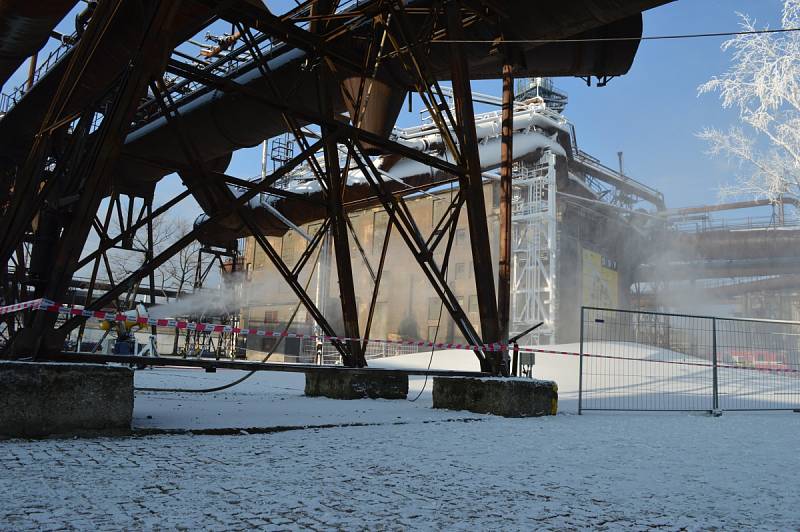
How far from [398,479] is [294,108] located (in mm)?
5200

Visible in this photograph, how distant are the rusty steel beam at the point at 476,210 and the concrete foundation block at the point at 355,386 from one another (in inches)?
68.8

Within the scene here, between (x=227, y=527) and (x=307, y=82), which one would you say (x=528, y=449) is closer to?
(x=227, y=527)

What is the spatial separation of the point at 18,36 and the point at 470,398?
897 centimetres

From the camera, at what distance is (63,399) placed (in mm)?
4395

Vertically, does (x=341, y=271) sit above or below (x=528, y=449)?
above

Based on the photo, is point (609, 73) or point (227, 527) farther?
point (609, 73)

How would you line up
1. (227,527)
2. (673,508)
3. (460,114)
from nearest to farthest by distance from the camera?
1. (227,527)
2. (673,508)
3. (460,114)

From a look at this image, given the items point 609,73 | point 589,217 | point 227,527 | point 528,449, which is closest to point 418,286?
point 589,217

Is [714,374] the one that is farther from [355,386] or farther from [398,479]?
[398,479]

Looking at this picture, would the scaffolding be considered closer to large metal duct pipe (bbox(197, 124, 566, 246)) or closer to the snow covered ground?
large metal duct pipe (bbox(197, 124, 566, 246))

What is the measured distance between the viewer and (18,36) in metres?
9.34

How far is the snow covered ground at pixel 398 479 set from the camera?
2604 millimetres

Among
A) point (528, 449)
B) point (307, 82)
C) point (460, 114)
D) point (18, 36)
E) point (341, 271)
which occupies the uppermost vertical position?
point (18, 36)

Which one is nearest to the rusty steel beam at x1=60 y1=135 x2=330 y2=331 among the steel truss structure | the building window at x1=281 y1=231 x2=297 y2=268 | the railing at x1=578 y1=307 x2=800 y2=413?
the steel truss structure
